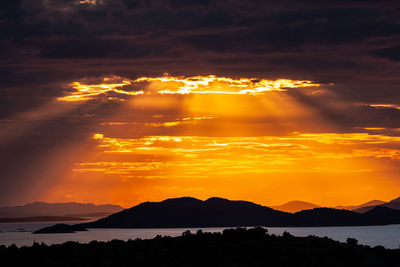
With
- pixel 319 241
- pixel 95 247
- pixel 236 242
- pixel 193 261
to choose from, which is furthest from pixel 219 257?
pixel 95 247

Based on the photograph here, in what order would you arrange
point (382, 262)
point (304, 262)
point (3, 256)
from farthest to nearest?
point (3, 256), point (382, 262), point (304, 262)

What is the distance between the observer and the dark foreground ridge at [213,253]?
56.4 meters

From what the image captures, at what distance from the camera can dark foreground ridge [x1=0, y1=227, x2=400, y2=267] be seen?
56.4 m

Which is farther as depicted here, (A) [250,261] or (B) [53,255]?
(B) [53,255]

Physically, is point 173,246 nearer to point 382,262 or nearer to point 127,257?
point 127,257

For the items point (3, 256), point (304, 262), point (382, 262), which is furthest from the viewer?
point (3, 256)

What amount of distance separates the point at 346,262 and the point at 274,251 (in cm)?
682

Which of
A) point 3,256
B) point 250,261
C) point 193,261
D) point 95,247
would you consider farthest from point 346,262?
point 3,256

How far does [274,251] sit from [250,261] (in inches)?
121

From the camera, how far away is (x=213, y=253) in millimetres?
58000

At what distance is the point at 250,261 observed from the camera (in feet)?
184

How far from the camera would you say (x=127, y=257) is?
59625 mm

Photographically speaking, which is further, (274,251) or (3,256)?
(3,256)

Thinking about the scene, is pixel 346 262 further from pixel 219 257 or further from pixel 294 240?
pixel 219 257
